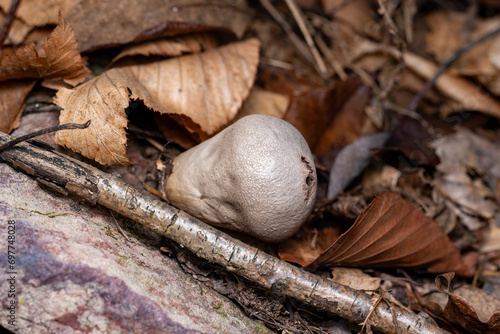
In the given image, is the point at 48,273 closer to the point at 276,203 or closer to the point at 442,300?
the point at 276,203

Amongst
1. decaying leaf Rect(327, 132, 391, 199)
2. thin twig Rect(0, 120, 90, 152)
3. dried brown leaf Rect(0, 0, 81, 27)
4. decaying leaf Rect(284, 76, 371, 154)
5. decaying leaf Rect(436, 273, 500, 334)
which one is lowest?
decaying leaf Rect(436, 273, 500, 334)

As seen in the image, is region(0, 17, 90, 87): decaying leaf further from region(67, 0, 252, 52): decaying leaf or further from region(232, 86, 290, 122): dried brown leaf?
region(232, 86, 290, 122): dried brown leaf

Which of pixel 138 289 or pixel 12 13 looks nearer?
pixel 138 289

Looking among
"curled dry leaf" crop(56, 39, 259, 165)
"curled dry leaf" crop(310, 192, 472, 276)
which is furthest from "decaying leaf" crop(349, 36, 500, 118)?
"curled dry leaf" crop(310, 192, 472, 276)

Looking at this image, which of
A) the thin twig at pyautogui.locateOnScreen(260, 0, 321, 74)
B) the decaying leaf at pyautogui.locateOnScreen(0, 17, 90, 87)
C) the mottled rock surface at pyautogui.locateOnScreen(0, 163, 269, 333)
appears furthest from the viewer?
the thin twig at pyautogui.locateOnScreen(260, 0, 321, 74)

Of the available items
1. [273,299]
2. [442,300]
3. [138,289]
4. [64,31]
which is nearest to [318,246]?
[273,299]

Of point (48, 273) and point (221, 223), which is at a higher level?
point (48, 273)
